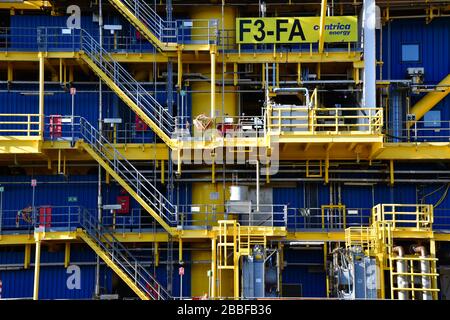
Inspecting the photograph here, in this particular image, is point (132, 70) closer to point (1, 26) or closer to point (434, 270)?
point (1, 26)

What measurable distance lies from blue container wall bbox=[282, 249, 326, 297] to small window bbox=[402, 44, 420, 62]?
8.45 metres

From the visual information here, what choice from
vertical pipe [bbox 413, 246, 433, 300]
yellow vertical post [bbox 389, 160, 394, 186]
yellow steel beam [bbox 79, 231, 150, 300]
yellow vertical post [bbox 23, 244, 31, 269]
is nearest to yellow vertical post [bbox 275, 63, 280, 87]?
yellow vertical post [bbox 389, 160, 394, 186]

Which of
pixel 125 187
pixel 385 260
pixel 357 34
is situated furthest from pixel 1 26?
Result: pixel 385 260

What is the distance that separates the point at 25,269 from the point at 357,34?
15225 mm

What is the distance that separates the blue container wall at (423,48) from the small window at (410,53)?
0.12 m

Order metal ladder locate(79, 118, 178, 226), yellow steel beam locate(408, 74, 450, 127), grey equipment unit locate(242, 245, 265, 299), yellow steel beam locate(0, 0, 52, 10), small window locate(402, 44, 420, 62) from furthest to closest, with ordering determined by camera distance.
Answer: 1. small window locate(402, 44, 420, 62)
2. yellow steel beam locate(0, 0, 52, 10)
3. yellow steel beam locate(408, 74, 450, 127)
4. metal ladder locate(79, 118, 178, 226)
5. grey equipment unit locate(242, 245, 265, 299)

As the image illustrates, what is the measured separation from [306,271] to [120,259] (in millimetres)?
6859

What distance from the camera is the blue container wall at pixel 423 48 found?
89.5 ft

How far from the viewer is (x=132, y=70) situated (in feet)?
88.7

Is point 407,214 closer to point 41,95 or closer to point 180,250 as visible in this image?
point 180,250

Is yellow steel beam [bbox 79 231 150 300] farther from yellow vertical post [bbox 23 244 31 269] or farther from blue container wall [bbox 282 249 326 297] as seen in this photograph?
blue container wall [bbox 282 249 326 297]

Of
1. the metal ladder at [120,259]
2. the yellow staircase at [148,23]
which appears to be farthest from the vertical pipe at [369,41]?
the metal ladder at [120,259]

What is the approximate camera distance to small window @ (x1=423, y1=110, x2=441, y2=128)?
27078 millimetres
